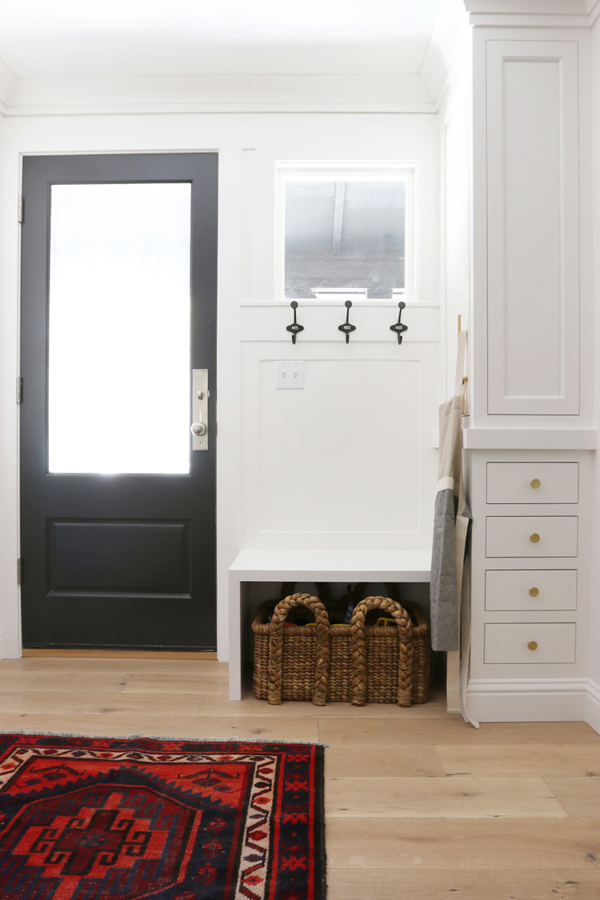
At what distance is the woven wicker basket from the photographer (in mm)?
2266

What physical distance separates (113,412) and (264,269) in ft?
2.93

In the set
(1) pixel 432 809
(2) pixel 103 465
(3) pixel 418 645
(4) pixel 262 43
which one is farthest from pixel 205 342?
(1) pixel 432 809

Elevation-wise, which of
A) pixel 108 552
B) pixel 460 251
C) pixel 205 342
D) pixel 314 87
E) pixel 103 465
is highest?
pixel 314 87

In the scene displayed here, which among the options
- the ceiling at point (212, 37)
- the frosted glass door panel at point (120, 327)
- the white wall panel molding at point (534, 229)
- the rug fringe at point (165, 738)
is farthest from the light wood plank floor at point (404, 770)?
the ceiling at point (212, 37)

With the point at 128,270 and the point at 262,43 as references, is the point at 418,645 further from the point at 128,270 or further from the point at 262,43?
the point at 262,43

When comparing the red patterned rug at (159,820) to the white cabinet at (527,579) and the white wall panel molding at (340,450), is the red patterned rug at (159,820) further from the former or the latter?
the white wall panel molding at (340,450)

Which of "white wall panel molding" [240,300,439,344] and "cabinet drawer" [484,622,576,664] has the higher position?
"white wall panel molding" [240,300,439,344]

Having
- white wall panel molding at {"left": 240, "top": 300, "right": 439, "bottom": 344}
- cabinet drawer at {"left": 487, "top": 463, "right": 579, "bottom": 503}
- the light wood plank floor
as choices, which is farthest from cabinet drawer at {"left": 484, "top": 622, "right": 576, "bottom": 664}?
white wall panel molding at {"left": 240, "top": 300, "right": 439, "bottom": 344}

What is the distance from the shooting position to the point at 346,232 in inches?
108

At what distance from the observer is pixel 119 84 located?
8.74 feet

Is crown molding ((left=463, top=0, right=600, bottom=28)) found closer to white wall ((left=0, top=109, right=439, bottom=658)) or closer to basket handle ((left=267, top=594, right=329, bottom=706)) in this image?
white wall ((left=0, top=109, right=439, bottom=658))

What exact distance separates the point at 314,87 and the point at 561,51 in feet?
3.25

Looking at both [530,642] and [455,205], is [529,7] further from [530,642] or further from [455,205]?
[530,642]

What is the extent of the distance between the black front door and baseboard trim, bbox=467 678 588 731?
1185mm
